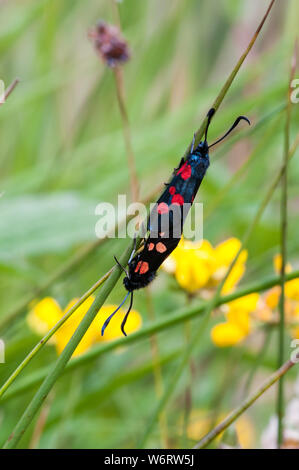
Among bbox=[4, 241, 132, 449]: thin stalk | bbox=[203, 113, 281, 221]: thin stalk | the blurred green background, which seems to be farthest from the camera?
the blurred green background

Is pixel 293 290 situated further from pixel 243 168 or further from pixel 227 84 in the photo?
pixel 227 84

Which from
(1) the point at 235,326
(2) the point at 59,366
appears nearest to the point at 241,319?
(1) the point at 235,326

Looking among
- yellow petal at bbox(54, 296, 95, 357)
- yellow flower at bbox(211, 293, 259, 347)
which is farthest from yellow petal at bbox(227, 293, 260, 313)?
yellow petal at bbox(54, 296, 95, 357)

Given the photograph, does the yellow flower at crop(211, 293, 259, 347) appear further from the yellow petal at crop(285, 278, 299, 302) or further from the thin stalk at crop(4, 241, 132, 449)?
the thin stalk at crop(4, 241, 132, 449)

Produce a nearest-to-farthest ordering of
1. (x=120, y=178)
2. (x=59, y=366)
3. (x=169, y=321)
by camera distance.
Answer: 1. (x=59, y=366)
2. (x=169, y=321)
3. (x=120, y=178)

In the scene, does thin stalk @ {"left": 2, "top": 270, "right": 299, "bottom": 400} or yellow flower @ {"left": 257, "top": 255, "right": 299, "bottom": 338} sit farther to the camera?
yellow flower @ {"left": 257, "top": 255, "right": 299, "bottom": 338}
